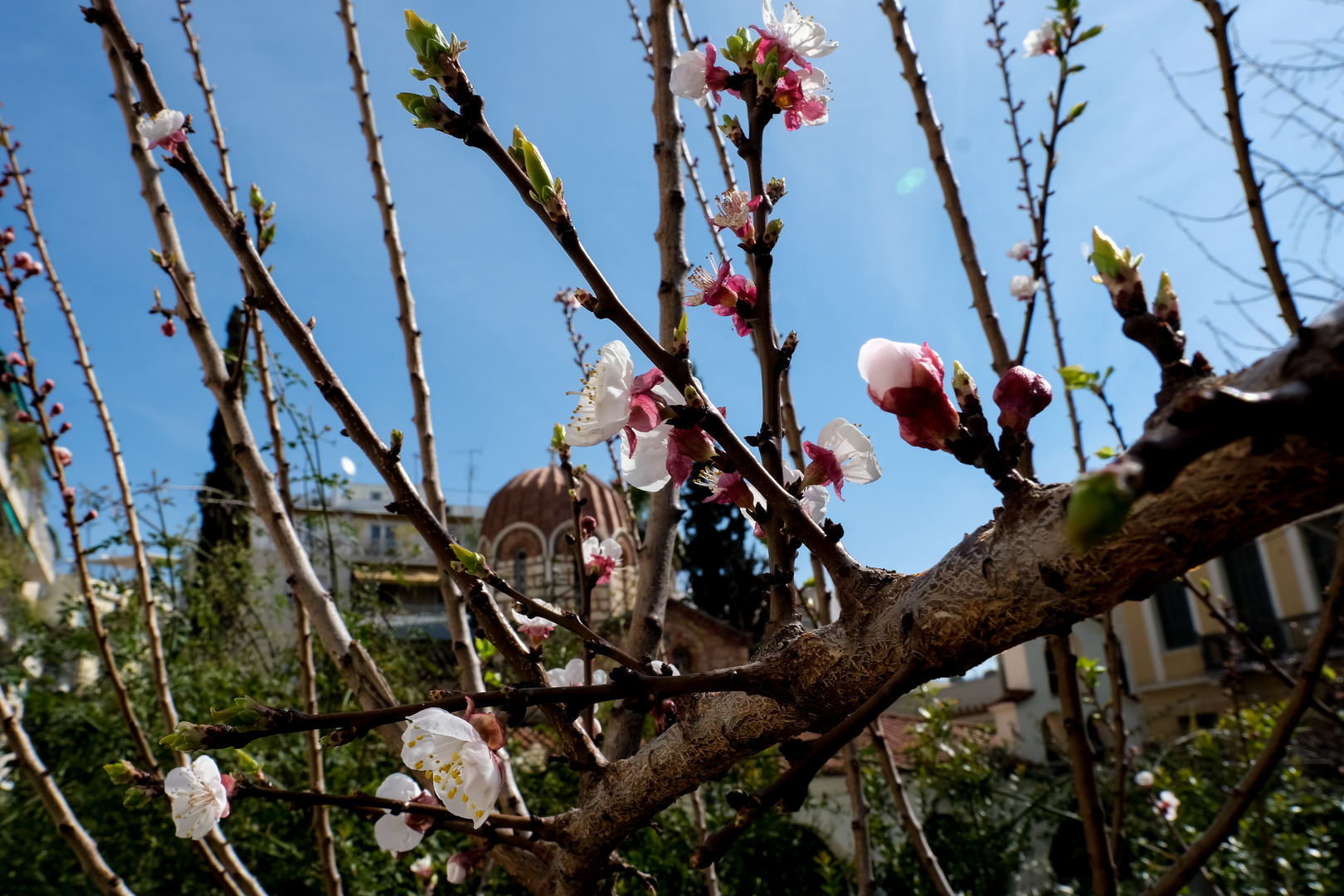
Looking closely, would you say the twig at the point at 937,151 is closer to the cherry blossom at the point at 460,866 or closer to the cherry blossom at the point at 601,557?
the cherry blossom at the point at 601,557

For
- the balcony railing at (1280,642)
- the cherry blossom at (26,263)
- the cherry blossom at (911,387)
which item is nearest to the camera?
the cherry blossom at (911,387)

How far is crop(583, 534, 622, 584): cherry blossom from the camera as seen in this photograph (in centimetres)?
159

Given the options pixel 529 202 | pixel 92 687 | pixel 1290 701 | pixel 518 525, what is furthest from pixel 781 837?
A: pixel 518 525

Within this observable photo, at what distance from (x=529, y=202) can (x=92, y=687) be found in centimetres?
610

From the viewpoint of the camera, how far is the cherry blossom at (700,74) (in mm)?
1059

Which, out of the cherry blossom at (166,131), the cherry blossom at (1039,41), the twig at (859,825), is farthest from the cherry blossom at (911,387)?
the cherry blossom at (1039,41)

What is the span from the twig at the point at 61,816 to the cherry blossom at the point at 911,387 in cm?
191

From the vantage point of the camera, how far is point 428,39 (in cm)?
78

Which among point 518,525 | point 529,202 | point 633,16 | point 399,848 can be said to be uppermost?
point 518,525

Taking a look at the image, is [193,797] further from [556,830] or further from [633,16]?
[633,16]

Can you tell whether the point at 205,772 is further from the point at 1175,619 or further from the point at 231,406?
the point at 1175,619

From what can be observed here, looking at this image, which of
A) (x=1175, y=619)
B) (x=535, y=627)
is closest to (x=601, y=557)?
(x=535, y=627)

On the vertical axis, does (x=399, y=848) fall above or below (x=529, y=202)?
below

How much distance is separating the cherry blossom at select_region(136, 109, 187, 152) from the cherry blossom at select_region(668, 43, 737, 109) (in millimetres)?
828
